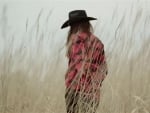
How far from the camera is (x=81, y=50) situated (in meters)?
3.30

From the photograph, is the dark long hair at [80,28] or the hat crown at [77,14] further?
the hat crown at [77,14]

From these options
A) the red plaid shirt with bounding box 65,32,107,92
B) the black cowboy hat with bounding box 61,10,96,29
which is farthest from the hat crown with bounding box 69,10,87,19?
the red plaid shirt with bounding box 65,32,107,92

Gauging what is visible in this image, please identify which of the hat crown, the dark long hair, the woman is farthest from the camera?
the hat crown

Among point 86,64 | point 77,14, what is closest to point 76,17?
point 77,14

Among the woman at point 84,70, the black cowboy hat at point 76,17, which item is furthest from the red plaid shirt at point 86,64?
the black cowboy hat at point 76,17

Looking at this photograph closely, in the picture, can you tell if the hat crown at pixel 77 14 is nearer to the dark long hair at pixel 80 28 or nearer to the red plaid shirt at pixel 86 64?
the dark long hair at pixel 80 28

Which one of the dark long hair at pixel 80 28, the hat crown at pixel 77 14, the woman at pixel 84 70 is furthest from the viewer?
the hat crown at pixel 77 14

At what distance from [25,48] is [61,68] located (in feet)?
1.00

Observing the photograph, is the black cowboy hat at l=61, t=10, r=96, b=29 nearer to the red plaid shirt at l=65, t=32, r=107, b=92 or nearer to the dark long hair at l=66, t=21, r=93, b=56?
the dark long hair at l=66, t=21, r=93, b=56

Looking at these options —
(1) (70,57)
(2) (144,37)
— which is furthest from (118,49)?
(1) (70,57)

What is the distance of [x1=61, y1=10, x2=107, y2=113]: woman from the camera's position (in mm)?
2953

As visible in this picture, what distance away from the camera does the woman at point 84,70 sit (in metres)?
2.95

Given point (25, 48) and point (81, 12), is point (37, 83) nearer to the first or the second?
point (25, 48)

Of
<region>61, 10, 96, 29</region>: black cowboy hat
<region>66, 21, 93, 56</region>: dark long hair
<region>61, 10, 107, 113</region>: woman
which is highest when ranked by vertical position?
<region>61, 10, 96, 29</region>: black cowboy hat
